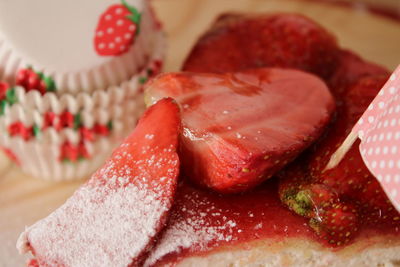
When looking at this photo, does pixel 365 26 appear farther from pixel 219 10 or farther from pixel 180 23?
pixel 180 23

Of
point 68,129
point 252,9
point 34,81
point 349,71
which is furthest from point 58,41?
point 252,9

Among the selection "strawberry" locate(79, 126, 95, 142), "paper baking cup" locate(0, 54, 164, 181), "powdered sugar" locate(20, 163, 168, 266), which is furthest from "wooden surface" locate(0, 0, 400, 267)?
"powdered sugar" locate(20, 163, 168, 266)

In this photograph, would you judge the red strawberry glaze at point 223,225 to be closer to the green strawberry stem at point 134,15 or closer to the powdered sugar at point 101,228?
the powdered sugar at point 101,228

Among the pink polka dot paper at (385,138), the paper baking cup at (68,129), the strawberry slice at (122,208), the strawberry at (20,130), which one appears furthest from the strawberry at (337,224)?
the strawberry at (20,130)

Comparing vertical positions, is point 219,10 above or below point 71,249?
below

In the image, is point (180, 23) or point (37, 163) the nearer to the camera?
point (37, 163)

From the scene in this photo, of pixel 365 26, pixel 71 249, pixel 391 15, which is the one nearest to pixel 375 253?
pixel 71 249

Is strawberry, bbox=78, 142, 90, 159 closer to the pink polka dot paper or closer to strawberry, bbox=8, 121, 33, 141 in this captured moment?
strawberry, bbox=8, 121, 33, 141
